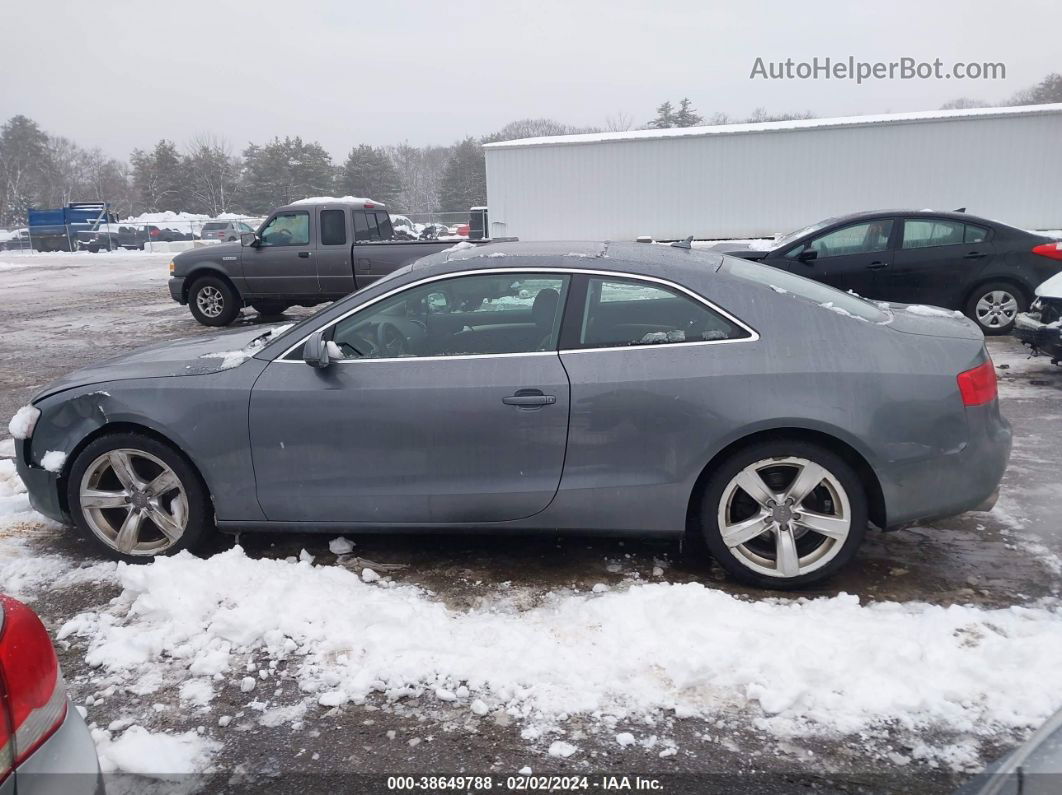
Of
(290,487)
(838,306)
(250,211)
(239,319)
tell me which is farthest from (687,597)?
(250,211)

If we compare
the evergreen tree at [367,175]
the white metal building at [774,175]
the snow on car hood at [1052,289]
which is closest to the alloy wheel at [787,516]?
the snow on car hood at [1052,289]

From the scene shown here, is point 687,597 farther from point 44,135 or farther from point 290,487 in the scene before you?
point 44,135

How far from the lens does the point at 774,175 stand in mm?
20516

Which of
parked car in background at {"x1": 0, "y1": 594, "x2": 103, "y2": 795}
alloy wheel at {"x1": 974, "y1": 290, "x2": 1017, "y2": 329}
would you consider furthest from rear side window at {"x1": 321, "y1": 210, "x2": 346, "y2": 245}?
parked car in background at {"x1": 0, "y1": 594, "x2": 103, "y2": 795}

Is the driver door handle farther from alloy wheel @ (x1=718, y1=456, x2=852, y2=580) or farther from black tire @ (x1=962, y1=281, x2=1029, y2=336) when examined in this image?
black tire @ (x1=962, y1=281, x2=1029, y2=336)

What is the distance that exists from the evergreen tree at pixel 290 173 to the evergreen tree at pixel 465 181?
9.51m

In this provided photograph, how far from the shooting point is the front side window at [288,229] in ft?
42.4

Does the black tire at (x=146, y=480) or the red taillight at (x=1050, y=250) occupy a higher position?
the red taillight at (x=1050, y=250)

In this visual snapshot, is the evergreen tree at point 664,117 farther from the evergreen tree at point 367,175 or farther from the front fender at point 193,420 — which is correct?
the front fender at point 193,420

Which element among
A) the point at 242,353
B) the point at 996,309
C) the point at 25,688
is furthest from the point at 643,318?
the point at 996,309

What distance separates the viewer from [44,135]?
7769cm

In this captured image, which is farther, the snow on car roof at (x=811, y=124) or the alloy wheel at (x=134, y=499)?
the snow on car roof at (x=811, y=124)

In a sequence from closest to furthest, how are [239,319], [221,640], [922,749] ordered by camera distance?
1. [922,749]
2. [221,640]
3. [239,319]

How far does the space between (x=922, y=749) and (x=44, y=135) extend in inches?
3639
